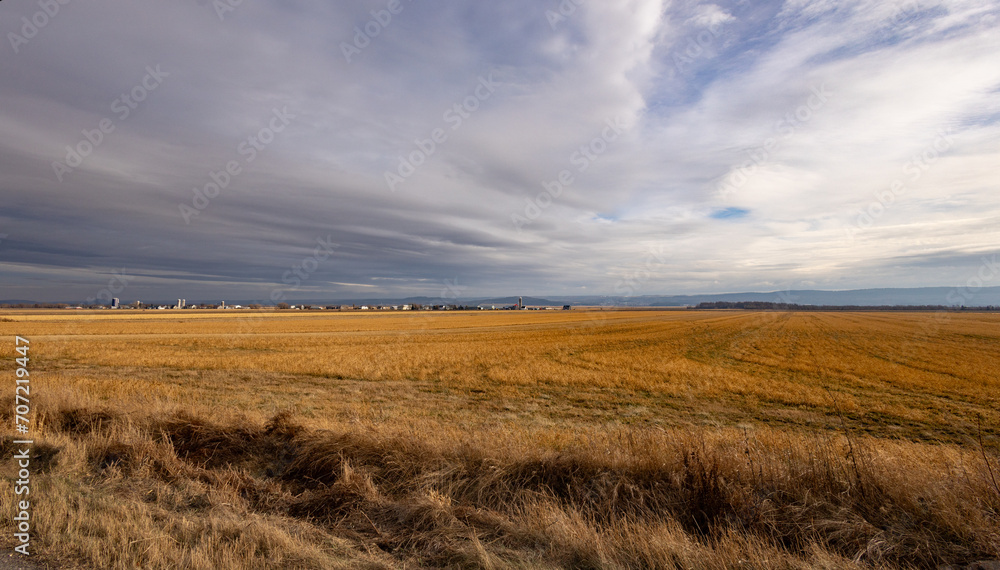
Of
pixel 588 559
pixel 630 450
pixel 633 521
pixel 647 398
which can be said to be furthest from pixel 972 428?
pixel 588 559

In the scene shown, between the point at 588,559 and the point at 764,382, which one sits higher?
the point at 588,559

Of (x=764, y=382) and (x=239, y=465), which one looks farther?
(x=764, y=382)

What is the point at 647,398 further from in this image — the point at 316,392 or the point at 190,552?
the point at 190,552

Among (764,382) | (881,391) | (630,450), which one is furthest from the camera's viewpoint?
(764,382)

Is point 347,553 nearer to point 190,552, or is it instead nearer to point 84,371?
point 190,552

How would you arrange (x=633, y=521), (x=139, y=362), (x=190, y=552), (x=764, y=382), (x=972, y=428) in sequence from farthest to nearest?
(x=139, y=362)
(x=764, y=382)
(x=972, y=428)
(x=633, y=521)
(x=190, y=552)

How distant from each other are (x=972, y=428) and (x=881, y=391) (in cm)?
740

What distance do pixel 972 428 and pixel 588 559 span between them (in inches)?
718

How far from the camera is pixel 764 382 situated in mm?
23594

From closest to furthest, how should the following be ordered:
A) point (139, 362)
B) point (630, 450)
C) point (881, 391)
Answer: point (630, 450), point (881, 391), point (139, 362)

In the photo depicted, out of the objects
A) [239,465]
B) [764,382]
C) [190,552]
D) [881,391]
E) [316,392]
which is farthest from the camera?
[764,382]

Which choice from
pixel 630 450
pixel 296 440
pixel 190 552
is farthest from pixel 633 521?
pixel 296 440

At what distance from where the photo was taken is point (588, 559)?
4535 millimetres

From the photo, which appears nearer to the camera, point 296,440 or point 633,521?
point 633,521
